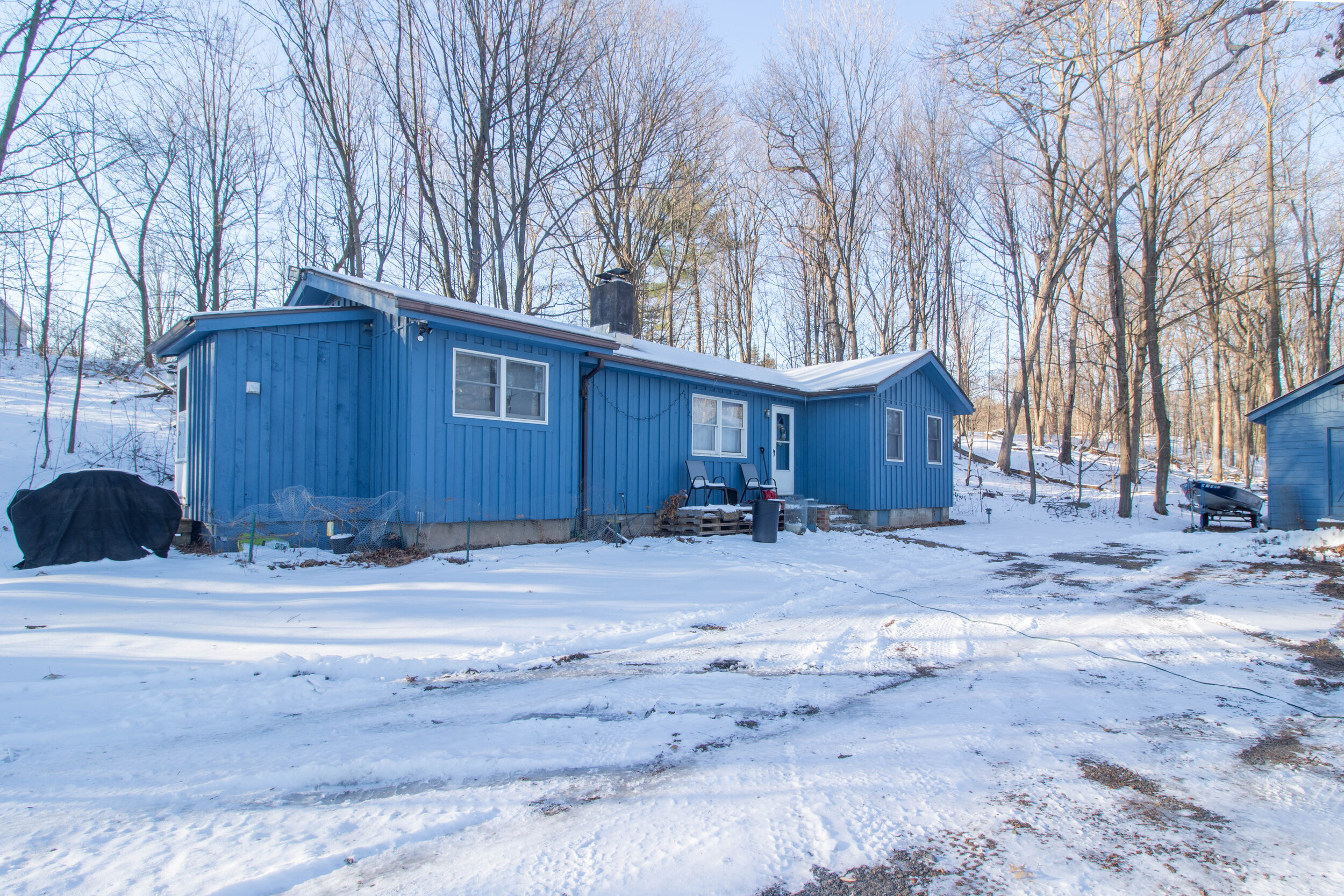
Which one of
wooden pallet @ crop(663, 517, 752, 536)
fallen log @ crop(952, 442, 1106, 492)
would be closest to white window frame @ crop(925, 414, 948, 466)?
fallen log @ crop(952, 442, 1106, 492)

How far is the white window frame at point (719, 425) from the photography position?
41.8 feet

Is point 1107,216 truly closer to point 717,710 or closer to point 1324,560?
point 1324,560

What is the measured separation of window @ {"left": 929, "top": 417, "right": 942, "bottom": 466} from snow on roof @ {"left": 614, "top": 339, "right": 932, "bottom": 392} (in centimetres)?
181

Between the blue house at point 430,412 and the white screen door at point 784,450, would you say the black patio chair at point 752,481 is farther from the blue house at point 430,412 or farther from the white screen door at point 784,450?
the blue house at point 430,412

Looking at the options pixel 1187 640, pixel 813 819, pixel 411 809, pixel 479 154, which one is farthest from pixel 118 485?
pixel 479 154

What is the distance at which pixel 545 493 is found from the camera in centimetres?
989

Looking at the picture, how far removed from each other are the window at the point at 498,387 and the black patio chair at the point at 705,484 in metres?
3.30

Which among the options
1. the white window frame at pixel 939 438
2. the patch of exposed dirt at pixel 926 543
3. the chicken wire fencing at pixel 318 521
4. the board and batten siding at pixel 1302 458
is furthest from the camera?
the white window frame at pixel 939 438

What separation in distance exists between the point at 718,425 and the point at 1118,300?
11622 mm

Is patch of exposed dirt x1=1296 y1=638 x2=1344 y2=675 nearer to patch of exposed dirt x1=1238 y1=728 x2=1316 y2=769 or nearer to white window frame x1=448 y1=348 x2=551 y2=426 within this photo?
patch of exposed dirt x1=1238 y1=728 x2=1316 y2=769

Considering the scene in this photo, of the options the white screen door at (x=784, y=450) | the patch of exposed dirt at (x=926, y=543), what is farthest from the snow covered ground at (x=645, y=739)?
the white screen door at (x=784, y=450)

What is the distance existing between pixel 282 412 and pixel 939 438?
1389 centimetres

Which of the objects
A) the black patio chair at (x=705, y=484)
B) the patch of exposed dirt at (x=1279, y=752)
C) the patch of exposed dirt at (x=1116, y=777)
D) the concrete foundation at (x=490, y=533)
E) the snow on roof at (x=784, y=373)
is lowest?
the patch of exposed dirt at (x=1279, y=752)

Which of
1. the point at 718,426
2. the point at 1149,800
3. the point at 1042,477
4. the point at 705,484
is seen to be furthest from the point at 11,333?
the point at 1042,477
